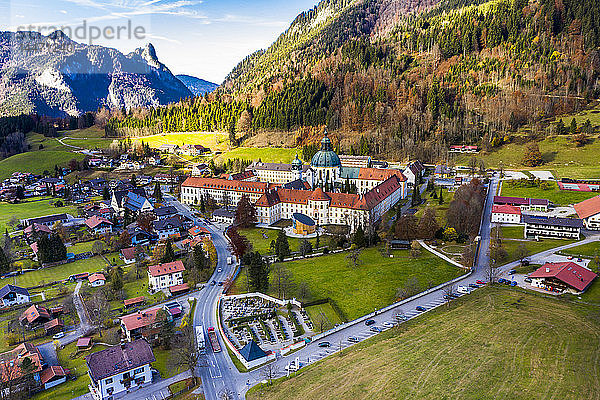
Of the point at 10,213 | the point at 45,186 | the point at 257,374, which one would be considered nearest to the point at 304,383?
the point at 257,374

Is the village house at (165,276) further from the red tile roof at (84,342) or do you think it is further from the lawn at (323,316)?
the lawn at (323,316)

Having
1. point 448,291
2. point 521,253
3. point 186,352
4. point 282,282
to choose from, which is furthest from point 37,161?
point 521,253

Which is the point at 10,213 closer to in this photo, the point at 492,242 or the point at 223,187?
the point at 223,187

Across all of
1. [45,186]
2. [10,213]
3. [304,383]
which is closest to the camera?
[304,383]

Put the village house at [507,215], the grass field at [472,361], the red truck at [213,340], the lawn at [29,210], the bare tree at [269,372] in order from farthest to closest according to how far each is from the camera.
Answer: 1. the lawn at [29,210]
2. the village house at [507,215]
3. the red truck at [213,340]
4. the bare tree at [269,372]
5. the grass field at [472,361]

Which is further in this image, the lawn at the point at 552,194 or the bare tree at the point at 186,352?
the lawn at the point at 552,194

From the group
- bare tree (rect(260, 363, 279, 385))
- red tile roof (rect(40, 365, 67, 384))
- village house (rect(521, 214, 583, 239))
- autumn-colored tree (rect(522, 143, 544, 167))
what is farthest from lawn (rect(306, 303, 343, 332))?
autumn-colored tree (rect(522, 143, 544, 167))

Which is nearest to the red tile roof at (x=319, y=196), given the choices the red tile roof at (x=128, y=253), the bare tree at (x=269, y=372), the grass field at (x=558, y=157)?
the red tile roof at (x=128, y=253)
